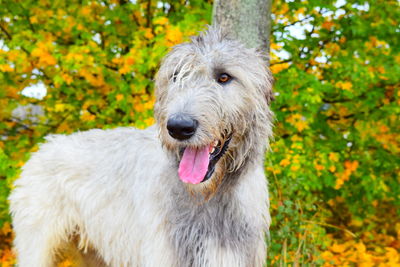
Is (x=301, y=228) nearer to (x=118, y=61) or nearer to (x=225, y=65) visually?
(x=225, y=65)

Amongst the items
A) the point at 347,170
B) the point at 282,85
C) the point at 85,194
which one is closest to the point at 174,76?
the point at 85,194

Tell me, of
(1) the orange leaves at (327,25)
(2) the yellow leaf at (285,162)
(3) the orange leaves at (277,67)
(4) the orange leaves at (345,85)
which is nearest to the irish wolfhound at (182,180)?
(2) the yellow leaf at (285,162)

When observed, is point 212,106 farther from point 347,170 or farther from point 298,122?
point 347,170

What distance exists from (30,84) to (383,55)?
466 cm

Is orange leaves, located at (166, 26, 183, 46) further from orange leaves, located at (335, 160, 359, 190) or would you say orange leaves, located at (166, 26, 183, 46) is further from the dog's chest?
orange leaves, located at (335, 160, 359, 190)

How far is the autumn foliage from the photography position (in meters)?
5.10

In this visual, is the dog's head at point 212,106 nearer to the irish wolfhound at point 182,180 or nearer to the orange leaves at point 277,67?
the irish wolfhound at point 182,180

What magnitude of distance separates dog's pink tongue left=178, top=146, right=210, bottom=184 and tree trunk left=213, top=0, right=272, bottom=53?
1986 mm

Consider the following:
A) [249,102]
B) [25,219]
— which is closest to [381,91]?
[249,102]

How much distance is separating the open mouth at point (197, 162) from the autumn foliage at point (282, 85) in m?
2.10

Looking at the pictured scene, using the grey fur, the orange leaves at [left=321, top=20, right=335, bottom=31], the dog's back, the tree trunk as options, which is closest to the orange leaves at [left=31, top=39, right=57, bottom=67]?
the dog's back

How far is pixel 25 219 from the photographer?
146 inches

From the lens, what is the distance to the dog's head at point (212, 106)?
8.39 feet

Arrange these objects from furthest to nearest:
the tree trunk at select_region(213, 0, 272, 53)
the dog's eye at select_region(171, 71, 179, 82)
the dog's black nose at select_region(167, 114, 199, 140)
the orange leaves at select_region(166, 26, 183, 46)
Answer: the orange leaves at select_region(166, 26, 183, 46) < the tree trunk at select_region(213, 0, 272, 53) < the dog's eye at select_region(171, 71, 179, 82) < the dog's black nose at select_region(167, 114, 199, 140)
